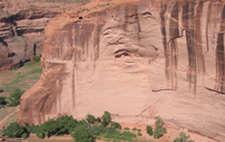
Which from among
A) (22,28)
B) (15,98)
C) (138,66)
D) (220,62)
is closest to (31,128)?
(15,98)

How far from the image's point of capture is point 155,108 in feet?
57.3

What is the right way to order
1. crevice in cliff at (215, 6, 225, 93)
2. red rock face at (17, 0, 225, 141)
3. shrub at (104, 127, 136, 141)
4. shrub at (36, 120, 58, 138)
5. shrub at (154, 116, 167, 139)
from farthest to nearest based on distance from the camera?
1. shrub at (36, 120, 58, 138)
2. shrub at (104, 127, 136, 141)
3. shrub at (154, 116, 167, 139)
4. red rock face at (17, 0, 225, 141)
5. crevice in cliff at (215, 6, 225, 93)

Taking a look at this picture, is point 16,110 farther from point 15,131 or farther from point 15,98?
point 15,131

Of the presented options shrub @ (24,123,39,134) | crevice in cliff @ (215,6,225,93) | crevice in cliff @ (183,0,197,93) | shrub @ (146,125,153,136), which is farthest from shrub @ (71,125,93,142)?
crevice in cliff @ (215,6,225,93)

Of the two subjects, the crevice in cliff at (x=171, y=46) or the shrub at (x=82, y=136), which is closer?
the crevice in cliff at (x=171, y=46)

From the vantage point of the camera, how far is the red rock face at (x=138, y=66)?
13797 millimetres

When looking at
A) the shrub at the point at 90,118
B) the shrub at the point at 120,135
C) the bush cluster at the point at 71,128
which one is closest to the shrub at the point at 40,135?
the bush cluster at the point at 71,128

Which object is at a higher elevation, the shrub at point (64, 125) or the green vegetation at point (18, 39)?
the green vegetation at point (18, 39)

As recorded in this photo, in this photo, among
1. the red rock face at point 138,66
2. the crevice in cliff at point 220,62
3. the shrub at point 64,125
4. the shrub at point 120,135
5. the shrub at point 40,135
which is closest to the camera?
the crevice in cliff at point 220,62

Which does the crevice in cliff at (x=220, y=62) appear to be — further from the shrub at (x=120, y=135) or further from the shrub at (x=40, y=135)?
the shrub at (x=40, y=135)

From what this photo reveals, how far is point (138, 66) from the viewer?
16938mm

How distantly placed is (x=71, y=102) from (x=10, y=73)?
81.9 feet

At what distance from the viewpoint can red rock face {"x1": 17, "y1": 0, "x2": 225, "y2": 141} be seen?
45.3 ft

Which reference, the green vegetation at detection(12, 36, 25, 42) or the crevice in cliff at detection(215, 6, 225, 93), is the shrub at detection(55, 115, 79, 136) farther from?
the green vegetation at detection(12, 36, 25, 42)
